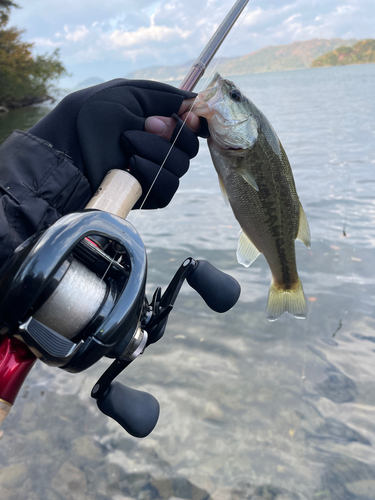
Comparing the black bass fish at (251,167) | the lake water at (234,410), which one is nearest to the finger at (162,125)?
the black bass fish at (251,167)

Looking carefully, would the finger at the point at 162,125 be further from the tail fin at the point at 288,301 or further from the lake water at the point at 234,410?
the lake water at the point at 234,410

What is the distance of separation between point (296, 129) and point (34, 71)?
42.6 m

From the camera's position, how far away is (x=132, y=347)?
1.49m

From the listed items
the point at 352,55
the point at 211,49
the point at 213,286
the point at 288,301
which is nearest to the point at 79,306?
the point at 213,286

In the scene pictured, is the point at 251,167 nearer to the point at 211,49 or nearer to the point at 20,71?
the point at 211,49

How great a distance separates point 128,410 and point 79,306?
60cm

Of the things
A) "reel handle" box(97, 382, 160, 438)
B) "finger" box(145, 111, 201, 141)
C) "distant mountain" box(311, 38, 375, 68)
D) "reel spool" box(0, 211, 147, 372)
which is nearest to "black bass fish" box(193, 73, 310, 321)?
"finger" box(145, 111, 201, 141)

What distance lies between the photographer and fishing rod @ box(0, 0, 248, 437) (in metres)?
1.15

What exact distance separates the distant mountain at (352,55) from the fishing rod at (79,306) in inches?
6570

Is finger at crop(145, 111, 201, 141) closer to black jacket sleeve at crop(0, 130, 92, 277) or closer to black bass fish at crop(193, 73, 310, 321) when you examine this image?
black bass fish at crop(193, 73, 310, 321)

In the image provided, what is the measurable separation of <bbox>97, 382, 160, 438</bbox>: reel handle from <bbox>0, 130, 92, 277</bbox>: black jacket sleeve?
0.76 m

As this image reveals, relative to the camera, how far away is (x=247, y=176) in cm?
246

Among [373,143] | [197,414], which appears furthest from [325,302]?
[373,143]

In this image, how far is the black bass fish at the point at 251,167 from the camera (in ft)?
8.04
